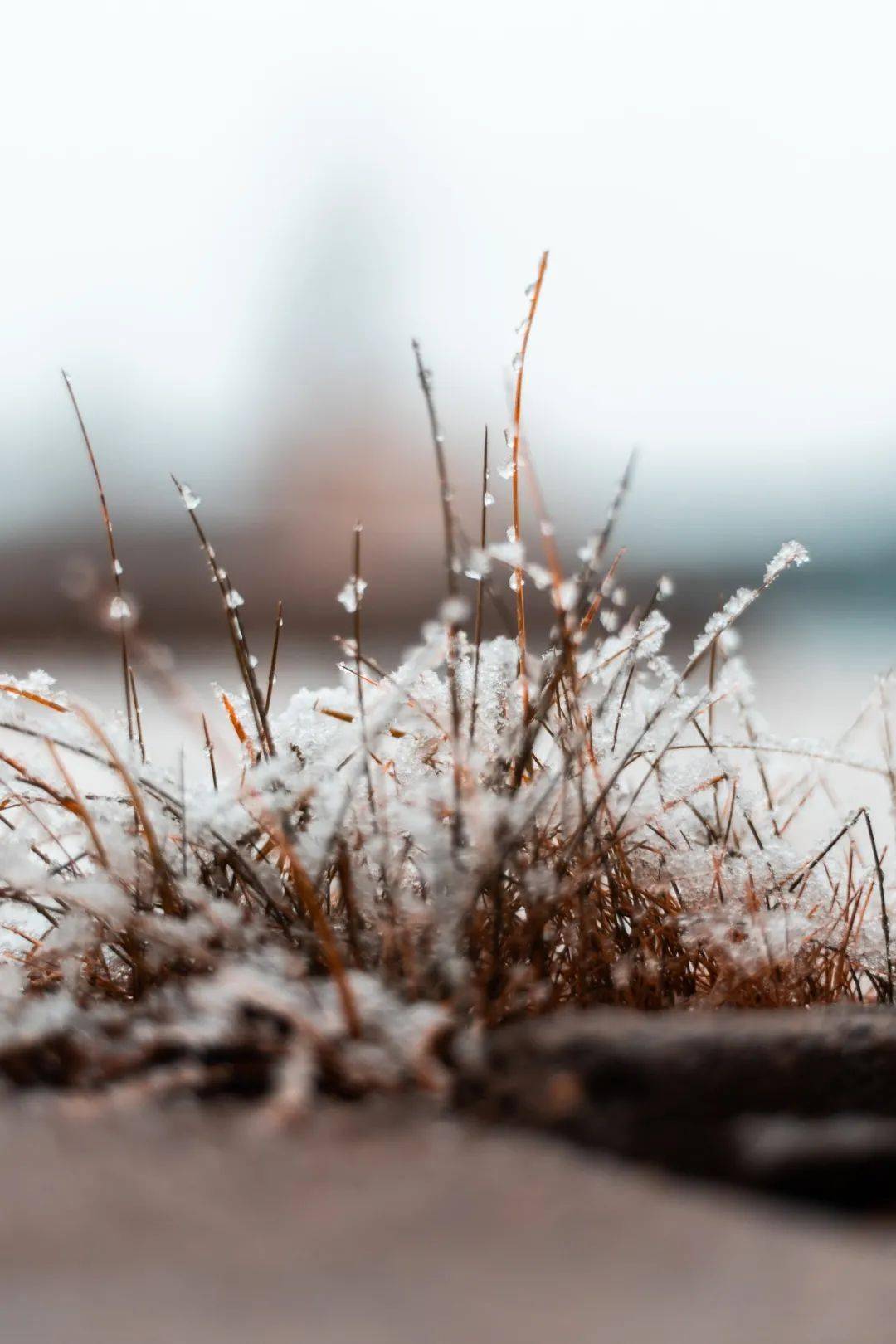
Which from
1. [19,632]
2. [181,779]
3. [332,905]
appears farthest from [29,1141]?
[19,632]

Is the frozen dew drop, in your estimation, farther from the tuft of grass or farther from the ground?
the ground

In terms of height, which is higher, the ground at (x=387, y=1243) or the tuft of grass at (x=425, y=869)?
the tuft of grass at (x=425, y=869)

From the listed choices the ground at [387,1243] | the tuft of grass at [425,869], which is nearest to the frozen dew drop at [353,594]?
the tuft of grass at [425,869]

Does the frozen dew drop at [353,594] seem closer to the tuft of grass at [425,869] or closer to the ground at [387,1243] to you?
the tuft of grass at [425,869]

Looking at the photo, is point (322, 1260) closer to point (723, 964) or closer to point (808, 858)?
point (723, 964)

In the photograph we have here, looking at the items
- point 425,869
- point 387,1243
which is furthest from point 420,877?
point 387,1243

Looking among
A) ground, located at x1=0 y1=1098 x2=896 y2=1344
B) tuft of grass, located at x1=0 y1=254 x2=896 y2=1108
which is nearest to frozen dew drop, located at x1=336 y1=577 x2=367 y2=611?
tuft of grass, located at x1=0 y1=254 x2=896 y2=1108
